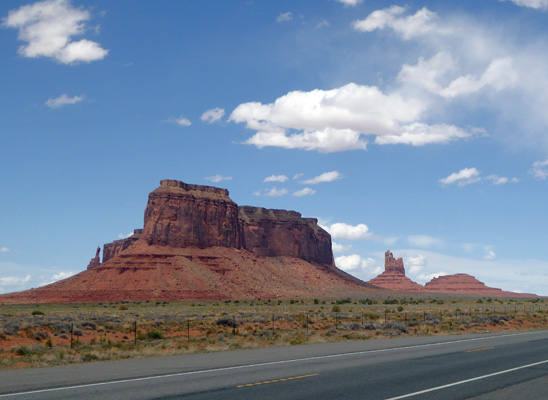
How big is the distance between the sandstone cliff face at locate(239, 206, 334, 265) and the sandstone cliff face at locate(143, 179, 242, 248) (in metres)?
14.9

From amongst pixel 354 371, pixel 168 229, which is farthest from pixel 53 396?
pixel 168 229

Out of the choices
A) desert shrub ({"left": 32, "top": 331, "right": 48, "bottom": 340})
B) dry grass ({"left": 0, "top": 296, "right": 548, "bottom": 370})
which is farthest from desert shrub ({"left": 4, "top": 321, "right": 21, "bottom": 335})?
desert shrub ({"left": 32, "top": 331, "right": 48, "bottom": 340})

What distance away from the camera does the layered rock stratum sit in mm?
106000

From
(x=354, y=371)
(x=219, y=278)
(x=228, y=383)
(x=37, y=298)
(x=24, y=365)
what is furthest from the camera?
(x=219, y=278)

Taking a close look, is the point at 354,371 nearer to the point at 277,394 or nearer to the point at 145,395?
the point at 277,394

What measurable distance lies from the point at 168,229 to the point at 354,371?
114594 millimetres

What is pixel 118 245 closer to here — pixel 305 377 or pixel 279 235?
pixel 279 235

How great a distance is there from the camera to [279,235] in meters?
162

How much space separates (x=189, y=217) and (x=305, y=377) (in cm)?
11743

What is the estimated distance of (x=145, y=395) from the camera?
1167 centimetres

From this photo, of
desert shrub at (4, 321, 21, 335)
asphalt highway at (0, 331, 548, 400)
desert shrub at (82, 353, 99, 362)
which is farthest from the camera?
desert shrub at (4, 321, 21, 335)

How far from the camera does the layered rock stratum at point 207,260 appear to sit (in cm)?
10600

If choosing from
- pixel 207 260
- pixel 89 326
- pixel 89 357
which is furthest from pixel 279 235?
pixel 89 357

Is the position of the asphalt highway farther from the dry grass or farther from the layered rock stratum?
the layered rock stratum
